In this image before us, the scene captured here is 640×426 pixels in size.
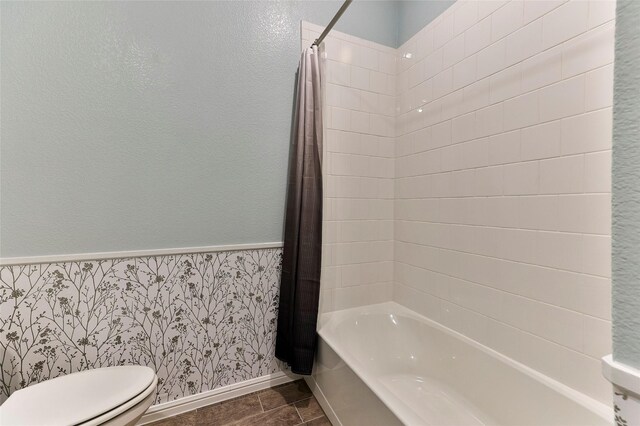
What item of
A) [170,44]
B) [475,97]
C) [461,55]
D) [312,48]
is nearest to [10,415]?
[170,44]

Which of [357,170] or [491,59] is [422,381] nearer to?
[357,170]

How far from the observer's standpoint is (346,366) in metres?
1.22

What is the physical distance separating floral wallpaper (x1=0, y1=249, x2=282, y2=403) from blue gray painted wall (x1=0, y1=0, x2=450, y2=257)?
120 mm

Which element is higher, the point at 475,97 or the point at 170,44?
the point at 170,44

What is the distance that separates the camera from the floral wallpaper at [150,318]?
1.16m

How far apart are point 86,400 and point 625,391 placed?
4.96ft

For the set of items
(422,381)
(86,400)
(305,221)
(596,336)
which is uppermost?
(305,221)

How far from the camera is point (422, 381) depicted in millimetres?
1514

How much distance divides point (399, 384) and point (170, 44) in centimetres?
228

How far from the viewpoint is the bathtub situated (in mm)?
983

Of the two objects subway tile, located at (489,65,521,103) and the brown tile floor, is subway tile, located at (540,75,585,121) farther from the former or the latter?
the brown tile floor

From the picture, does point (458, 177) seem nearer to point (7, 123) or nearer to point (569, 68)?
point (569, 68)

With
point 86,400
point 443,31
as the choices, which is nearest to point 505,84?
point 443,31

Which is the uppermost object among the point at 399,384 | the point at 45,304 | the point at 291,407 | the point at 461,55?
the point at 461,55
